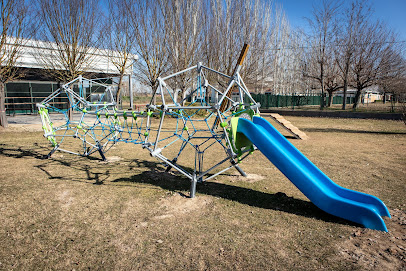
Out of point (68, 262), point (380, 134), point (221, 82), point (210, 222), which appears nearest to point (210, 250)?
point (210, 222)

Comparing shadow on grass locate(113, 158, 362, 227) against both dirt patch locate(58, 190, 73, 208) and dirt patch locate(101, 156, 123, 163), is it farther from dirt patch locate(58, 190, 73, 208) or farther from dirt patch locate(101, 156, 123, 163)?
dirt patch locate(101, 156, 123, 163)

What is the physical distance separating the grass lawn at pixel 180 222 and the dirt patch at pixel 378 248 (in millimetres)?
11

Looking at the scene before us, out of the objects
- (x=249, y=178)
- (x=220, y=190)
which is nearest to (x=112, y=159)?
(x=220, y=190)

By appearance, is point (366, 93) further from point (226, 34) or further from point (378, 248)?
point (378, 248)

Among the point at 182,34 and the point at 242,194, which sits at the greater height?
the point at 182,34

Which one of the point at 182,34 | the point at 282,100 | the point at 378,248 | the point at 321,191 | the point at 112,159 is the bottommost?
the point at 378,248

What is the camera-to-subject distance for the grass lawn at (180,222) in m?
2.99

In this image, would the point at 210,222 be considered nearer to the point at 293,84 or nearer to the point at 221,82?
the point at 221,82

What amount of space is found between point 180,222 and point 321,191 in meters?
2.01

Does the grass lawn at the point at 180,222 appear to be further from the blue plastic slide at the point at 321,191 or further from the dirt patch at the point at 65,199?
the blue plastic slide at the point at 321,191

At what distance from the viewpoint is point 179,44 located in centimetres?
→ 1872

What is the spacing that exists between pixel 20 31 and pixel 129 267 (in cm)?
A: 1350

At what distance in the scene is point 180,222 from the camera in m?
3.86

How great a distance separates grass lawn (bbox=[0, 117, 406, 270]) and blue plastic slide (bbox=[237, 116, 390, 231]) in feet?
0.50
